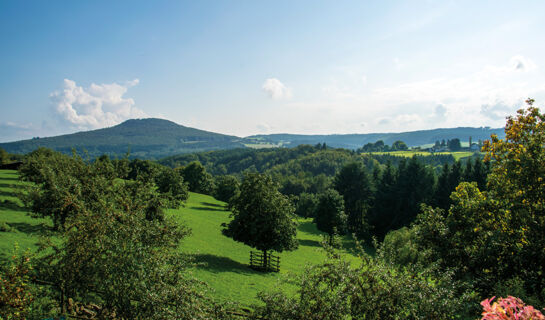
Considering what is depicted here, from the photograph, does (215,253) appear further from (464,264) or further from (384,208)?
(384,208)

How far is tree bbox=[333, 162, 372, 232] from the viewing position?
7362 cm

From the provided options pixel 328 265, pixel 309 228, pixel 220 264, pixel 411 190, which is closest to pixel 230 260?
pixel 220 264

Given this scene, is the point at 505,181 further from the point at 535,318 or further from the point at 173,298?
the point at 173,298

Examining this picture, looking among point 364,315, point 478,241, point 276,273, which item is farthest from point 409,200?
point 364,315

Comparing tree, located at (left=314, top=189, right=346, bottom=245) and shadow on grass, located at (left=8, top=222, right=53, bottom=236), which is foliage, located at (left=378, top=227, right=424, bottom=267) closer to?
tree, located at (left=314, top=189, right=346, bottom=245)

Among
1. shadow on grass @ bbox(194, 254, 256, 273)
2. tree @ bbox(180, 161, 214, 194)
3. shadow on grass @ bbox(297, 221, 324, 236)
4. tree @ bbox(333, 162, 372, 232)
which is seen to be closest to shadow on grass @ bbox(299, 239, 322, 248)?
shadow on grass @ bbox(297, 221, 324, 236)

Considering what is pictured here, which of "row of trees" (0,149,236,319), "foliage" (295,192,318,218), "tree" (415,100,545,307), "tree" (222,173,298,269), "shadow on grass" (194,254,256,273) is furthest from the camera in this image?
"foliage" (295,192,318,218)

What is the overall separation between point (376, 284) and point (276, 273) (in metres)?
23.7

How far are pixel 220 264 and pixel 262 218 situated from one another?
657cm

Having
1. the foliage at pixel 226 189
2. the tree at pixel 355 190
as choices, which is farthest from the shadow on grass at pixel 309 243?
the foliage at pixel 226 189

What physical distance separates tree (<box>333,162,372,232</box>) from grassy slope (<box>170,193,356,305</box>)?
1211 cm

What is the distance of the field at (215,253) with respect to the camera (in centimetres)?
2144

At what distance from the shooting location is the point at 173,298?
973 cm

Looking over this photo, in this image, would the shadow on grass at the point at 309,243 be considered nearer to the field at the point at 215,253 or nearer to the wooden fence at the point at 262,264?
the field at the point at 215,253
